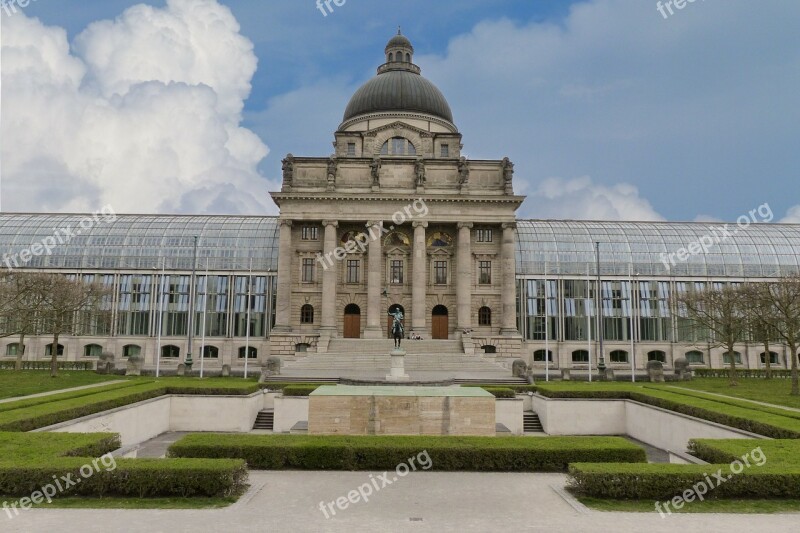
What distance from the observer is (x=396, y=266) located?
67.1 m

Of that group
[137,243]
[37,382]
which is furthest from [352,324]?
[37,382]

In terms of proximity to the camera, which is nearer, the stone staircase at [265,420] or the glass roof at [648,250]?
the stone staircase at [265,420]

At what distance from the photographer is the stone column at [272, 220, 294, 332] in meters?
63.5

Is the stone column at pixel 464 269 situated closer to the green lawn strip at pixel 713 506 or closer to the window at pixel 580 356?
the window at pixel 580 356

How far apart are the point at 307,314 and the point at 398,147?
73.8ft

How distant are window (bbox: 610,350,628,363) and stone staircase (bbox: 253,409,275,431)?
4712 cm

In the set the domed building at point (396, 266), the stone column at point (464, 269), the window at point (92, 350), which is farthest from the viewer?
the window at point (92, 350)

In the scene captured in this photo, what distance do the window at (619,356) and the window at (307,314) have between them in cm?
3515

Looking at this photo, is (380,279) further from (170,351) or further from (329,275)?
(170,351)

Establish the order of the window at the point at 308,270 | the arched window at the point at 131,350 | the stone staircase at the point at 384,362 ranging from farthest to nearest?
the arched window at the point at 131,350 < the window at the point at 308,270 < the stone staircase at the point at 384,362

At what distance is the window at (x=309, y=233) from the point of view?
217 feet

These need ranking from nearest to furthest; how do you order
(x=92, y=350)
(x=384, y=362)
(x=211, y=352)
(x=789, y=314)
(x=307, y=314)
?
(x=789, y=314), (x=384, y=362), (x=307, y=314), (x=92, y=350), (x=211, y=352)

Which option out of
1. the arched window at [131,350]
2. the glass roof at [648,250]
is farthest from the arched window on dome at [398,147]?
the arched window at [131,350]

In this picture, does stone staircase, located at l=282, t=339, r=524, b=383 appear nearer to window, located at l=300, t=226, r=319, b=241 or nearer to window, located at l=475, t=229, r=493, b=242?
window, located at l=300, t=226, r=319, b=241
